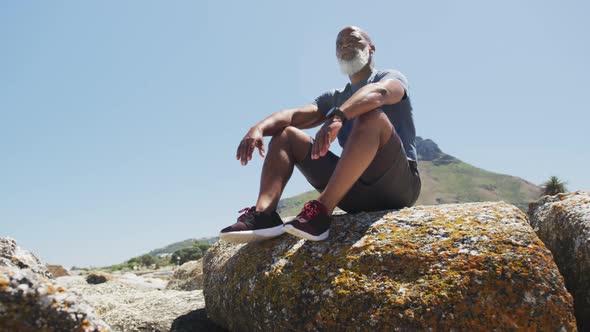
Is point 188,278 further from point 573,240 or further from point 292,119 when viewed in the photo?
point 573,240

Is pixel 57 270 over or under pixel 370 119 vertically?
under

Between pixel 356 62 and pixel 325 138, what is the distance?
1.97m

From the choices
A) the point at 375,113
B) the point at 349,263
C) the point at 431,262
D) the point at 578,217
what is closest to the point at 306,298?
the point at 349,263

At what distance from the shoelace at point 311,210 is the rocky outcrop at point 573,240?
243cm

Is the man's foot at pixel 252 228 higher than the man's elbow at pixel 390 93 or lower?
lower

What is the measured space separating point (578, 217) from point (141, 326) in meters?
4.98

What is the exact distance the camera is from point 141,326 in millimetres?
5496

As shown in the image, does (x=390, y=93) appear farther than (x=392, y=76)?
No

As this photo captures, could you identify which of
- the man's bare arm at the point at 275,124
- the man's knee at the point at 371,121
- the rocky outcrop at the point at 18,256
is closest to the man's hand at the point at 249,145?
the man's bare arm at the point at 275,124

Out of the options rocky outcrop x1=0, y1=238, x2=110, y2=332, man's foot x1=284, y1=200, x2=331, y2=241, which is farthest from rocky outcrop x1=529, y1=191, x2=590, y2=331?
rocky outcrop x1=0, y1=238, x2=110, y2=332

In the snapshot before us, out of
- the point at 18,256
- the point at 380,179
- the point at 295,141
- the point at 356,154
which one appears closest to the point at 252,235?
the point at 295,141

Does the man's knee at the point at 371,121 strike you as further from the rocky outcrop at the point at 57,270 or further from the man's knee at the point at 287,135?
the rocky outcrop at the point at 57,270

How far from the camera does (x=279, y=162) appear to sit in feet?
16.6

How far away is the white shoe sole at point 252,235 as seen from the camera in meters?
4.57
